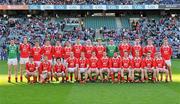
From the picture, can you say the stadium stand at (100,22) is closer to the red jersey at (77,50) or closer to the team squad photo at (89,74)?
the team squad photo at (89,74)

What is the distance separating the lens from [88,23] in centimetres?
4959

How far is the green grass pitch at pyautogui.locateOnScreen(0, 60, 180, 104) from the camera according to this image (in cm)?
1347

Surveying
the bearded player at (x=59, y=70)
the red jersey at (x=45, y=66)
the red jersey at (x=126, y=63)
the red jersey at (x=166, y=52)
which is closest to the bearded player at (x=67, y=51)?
the bearded player at (x=59, y=70)

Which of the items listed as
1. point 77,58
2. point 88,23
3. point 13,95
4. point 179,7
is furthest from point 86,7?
point 13,95

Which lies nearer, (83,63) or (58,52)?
(83,63)

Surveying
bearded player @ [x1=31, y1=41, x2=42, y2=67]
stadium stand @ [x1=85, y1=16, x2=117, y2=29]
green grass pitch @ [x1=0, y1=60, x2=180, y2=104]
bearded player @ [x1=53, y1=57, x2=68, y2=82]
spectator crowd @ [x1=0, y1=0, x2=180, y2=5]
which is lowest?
green grass pitch @ [x1=0, y1=60, x2=180, y2=104]

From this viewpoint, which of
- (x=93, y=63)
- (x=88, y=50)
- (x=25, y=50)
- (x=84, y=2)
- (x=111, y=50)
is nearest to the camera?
(x=93, y=63)

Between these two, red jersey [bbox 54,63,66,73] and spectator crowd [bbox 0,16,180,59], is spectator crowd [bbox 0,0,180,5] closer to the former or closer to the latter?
spectator crowd [bbox 0,16,180,59]

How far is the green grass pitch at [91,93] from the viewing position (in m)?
13.5

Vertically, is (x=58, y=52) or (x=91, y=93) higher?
(x=58, y=52)

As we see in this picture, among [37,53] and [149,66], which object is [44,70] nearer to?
[37,53]

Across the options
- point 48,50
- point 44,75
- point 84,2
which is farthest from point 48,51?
point 84,2

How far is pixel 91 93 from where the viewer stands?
15.2 metres

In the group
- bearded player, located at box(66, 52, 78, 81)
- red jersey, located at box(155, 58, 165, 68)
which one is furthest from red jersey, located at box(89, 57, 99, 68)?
red jersey, located at box(155, 58, 165, 68)
